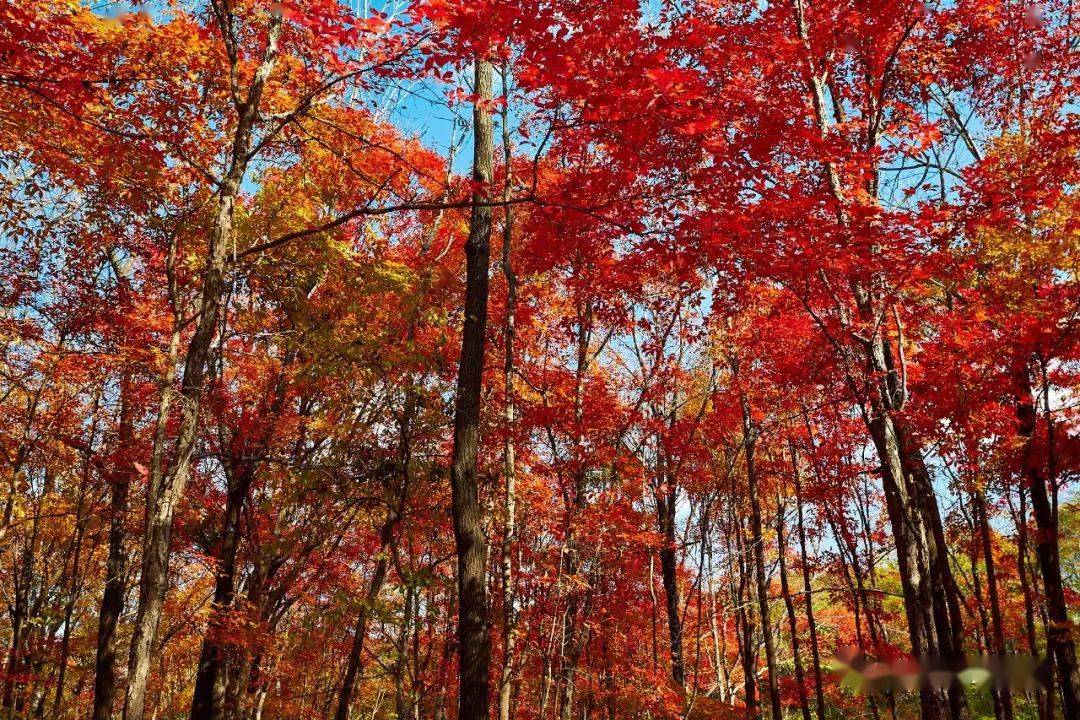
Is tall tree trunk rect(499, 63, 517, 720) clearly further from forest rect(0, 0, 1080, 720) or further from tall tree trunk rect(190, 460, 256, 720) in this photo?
tall tree trunk rect(190, 460, 256, 720)

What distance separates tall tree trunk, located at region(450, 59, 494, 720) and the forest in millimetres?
33

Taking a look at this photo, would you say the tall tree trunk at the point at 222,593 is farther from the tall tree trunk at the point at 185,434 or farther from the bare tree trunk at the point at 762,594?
the bare tree trunk at the point at 762,594

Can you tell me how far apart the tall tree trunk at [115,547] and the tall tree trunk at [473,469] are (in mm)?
7198

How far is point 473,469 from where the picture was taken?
6430 mm

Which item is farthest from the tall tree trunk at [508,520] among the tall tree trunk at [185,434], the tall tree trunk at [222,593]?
the tall tree trunk at [222,593]

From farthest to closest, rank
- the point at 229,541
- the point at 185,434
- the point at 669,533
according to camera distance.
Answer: the point at 669,533, the point at 229,541, the point at 185,434

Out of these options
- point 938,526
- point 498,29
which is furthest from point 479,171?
point 938,526

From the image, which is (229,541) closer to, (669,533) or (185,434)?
(185,434)

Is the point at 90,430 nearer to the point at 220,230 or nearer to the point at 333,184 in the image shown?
the point at 333,184

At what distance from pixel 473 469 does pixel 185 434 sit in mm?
2518

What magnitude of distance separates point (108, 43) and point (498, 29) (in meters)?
5.00

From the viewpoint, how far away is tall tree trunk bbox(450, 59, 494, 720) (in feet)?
19.7

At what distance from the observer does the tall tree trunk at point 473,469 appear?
601cm

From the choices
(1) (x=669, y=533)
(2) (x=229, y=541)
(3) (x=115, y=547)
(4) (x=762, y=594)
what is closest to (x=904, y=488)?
(4) (x=762, y=594)
